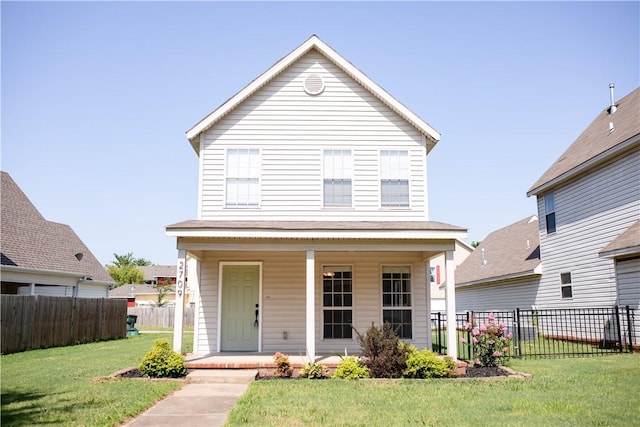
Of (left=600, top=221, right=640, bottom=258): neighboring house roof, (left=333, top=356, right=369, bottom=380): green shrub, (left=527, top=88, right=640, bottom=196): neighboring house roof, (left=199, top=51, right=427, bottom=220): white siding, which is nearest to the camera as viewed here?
(left=333, top=356, right=369, bottom=380): green shrub

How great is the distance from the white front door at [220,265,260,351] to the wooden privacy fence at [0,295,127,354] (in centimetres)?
742

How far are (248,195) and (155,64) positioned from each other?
4384 mm

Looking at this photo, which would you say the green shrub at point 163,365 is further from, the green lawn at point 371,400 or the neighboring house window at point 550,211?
the neighboring house window at point 550,211

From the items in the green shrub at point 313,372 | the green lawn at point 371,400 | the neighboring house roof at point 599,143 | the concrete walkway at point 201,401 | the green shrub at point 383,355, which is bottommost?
the concrete walkway at point 201,401

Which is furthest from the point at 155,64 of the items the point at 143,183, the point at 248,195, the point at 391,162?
the point at 143,183

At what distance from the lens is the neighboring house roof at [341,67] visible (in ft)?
44.9

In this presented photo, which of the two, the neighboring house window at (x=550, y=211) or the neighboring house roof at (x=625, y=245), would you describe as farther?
the neighboring house window at (x=550, y=211)

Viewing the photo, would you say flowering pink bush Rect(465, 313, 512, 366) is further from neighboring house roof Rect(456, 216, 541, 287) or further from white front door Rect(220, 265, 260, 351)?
neighboring house roof Rect(456, 216, 541, 287)

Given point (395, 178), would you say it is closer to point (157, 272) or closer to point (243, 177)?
point (243, 177)

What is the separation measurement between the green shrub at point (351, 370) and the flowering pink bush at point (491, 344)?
288 centimetres

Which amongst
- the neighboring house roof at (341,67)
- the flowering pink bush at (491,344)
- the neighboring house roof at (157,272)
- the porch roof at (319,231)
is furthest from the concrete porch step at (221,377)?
the neighboring house roof at (157,272)

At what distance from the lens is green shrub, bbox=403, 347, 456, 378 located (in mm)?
10328

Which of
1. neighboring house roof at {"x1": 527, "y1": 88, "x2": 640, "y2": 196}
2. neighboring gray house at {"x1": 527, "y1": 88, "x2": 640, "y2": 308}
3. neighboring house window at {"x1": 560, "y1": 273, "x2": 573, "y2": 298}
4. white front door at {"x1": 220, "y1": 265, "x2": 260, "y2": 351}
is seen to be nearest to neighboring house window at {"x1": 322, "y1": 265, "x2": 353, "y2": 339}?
white front door at {"x1": 220, "y1": 265, "x2": 260, "y2": 351}

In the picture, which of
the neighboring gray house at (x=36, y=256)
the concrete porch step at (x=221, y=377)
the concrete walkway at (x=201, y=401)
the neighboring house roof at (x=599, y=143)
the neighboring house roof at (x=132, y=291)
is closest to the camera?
the concrete walkway at (x=201, y=401)
